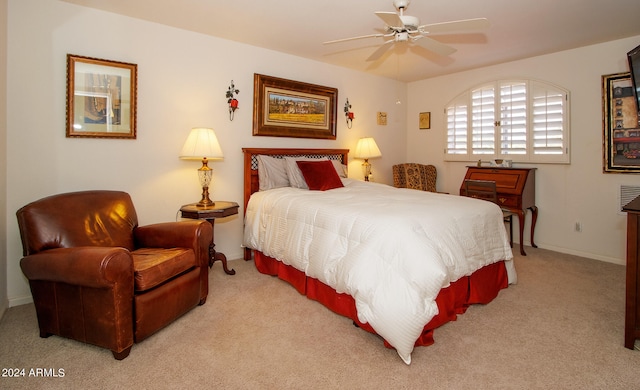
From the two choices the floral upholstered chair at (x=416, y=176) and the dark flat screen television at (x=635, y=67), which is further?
the floral upholstered chair at (x=416, y=176)

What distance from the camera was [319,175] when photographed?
3.76 m

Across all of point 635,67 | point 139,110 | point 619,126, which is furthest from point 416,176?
point 139,110

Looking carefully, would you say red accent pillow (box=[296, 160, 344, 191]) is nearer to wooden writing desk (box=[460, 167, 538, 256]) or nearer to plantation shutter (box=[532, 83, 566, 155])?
wooden writing desk (box=[460, 167, 538, 256])

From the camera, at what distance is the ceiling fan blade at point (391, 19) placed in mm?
2272

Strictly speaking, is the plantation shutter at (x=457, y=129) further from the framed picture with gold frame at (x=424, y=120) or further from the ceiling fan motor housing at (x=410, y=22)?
the ceiling fan motor housing at (x=410, y=22)

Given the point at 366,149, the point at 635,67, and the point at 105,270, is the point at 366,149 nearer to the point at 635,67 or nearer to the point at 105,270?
the point at 635,67

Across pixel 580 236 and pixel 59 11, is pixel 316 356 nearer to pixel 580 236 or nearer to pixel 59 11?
pixel 59 11

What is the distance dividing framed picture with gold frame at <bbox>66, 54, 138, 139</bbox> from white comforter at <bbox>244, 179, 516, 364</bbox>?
1.48 meters

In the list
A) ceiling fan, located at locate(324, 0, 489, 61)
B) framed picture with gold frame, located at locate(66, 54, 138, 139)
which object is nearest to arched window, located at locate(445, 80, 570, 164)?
ceiling fan, located at locate(324, 0, 489, 61)

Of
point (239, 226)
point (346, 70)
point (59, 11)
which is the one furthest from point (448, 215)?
point (59, 11)

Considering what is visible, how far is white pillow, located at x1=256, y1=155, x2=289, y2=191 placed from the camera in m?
3.73

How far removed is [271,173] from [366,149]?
1604 mm

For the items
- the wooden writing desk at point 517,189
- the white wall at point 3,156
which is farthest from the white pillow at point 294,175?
the white wall at point 3,156

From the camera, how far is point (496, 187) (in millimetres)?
4152
